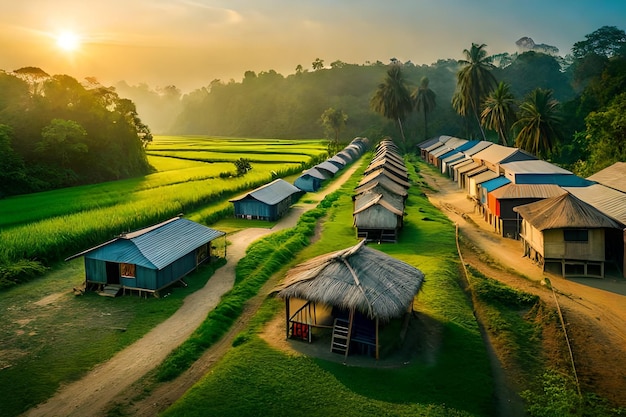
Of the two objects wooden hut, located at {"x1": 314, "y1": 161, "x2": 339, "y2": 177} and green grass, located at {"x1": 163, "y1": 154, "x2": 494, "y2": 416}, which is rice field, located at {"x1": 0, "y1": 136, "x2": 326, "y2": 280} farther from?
green grass, located at {"x1": 163, "y1": 154, "x2": 494, "y2": 416}

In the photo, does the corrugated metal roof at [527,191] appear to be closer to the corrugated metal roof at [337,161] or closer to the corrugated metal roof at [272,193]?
the corrugated metal roof at [272,193]

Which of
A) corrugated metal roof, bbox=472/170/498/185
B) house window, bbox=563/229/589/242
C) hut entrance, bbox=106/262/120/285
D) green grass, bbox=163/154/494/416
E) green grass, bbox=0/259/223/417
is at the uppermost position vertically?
corrugated metal roof, bbox=472/170/498/185

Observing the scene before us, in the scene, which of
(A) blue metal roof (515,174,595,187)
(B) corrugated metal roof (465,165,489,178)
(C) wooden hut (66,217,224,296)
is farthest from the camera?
(B) corrugated metal roof (465,165,489,178)

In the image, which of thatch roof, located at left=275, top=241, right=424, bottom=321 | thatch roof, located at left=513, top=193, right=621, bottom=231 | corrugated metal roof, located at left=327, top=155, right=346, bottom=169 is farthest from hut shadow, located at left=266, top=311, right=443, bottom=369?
corrugated metal roof, located at left=327, top=155, right=346, bottom=169

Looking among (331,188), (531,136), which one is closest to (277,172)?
(331,188)

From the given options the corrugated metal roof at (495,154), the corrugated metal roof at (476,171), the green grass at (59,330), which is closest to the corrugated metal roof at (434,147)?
the corrugated metal roof at (495,154)

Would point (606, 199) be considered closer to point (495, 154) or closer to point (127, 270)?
point (495, 154)

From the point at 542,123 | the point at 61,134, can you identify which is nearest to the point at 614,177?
the point at 542,123

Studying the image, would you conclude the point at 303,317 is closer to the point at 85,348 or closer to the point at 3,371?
the point at 85,348
